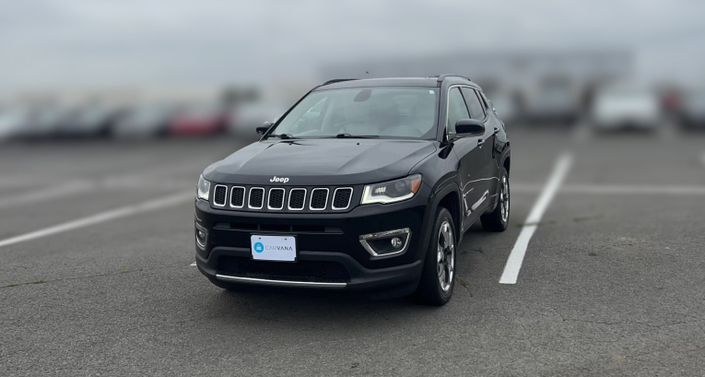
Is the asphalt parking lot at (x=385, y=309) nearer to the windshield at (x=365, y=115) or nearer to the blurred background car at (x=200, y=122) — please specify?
the windshield at (x=365, y=115)

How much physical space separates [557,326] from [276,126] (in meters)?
2.87

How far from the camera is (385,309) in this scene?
510 cm

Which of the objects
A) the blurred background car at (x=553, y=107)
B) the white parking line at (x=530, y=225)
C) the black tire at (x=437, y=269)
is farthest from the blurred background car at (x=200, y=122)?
the black tire at (x=437, y=269)

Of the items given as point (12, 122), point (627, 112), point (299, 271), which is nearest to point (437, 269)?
point (299, 271)

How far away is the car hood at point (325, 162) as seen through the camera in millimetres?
4586

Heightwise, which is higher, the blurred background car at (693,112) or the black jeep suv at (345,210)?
the black jeep suv at (345,210)

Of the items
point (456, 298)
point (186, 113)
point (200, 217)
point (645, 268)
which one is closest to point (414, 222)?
point (456, 298)

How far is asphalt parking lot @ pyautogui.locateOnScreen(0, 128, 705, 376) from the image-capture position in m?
4.16

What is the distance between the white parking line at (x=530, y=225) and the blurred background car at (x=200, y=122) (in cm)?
1822

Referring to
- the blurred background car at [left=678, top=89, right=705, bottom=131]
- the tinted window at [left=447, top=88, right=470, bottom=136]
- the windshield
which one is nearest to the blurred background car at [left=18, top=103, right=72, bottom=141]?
the blurred background car at [left=678, top=89, right=705, bottom=131]

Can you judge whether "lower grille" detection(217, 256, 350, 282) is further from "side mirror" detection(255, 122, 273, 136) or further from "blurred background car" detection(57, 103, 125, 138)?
"blurred background car" detection(57, 103, 125, 138)

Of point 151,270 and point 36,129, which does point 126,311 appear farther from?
point 36,129

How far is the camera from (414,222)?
4629 millimetres

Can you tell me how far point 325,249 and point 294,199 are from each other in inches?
15.0
